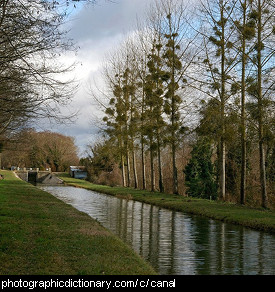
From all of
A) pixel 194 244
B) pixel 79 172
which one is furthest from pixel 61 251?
pixel 79 172

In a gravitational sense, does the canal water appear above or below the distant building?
below

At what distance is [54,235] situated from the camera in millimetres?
11344

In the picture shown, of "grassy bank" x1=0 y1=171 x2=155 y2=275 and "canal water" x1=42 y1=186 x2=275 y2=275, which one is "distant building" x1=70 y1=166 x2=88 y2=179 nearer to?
"canal water" x1=42 y1=186 x2=275 y2=275

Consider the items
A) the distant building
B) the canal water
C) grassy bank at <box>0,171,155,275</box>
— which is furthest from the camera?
the distant building

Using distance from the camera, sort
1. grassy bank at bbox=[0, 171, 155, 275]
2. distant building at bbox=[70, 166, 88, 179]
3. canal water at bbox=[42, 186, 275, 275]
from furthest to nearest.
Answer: distant building at bbox=[70, 166, 88, 179] < canal water at bbox=[42, 186, 275, 275] < grassy bank at bbox=[0, 171, 155, 275]

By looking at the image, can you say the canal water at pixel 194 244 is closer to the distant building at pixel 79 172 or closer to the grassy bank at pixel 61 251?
the grassy bank at pixel 61 251

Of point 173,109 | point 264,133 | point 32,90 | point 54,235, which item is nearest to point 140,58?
point 173,109

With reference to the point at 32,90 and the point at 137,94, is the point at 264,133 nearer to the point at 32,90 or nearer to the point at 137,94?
the point at 32,90

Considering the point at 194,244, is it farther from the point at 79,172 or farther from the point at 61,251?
the point at 79,172

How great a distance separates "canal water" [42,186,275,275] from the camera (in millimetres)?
9508

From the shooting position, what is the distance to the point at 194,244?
41.3ft

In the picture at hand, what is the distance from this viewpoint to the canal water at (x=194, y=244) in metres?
9.51

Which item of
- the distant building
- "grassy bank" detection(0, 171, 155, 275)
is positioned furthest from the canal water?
the distant building
